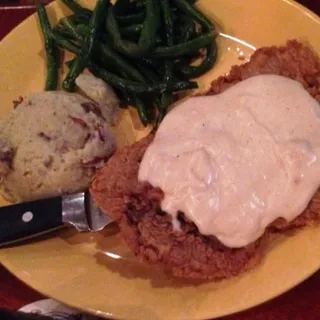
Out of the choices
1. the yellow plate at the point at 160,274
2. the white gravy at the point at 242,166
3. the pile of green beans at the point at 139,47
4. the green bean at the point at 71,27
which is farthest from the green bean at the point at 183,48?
the white gravy at the point at 242,166

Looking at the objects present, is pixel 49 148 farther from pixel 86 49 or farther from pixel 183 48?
pixel 183 48

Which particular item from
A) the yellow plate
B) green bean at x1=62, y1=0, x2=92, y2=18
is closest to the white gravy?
the yellow plate

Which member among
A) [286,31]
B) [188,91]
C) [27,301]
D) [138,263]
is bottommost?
[27,301]

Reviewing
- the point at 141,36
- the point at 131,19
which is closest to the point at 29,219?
the point at 141,36

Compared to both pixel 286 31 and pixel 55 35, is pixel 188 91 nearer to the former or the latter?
pixel 286 31

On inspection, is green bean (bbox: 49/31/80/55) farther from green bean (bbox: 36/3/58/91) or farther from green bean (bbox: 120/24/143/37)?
green bean (bbox: 120/24/143/37)

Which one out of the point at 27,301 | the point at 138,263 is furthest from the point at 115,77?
the point at 27,301
